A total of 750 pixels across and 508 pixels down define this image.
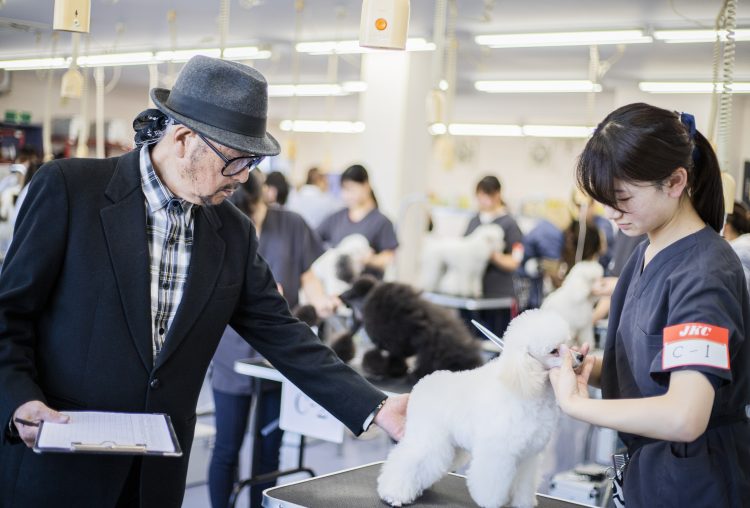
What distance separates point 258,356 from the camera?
327 centimetres

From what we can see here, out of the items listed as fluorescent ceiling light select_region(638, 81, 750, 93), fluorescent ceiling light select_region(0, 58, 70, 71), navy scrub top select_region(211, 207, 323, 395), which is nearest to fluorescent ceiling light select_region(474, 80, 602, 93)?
fluorescent ceiling light select_region(638, 81, 750, 93)

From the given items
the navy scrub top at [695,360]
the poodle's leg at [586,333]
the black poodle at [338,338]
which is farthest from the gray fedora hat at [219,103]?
the poodle's leg at [586,333]

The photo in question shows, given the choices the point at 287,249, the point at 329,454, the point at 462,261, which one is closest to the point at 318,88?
the point at 462,261

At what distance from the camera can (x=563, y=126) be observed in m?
14.4

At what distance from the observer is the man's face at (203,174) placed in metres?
1.60

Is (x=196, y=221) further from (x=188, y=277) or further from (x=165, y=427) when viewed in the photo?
(x=165, y=427)

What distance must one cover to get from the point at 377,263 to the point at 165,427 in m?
3.52

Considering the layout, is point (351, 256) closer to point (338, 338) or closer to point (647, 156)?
point (338, 338)

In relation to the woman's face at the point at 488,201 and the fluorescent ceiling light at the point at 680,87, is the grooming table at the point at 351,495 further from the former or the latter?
the fluorescent ceiling light at the point at 680,87

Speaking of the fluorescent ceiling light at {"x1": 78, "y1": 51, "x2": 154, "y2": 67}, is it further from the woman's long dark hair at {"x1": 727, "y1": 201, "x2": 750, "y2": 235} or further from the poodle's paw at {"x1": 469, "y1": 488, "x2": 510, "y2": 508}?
the poodle's paw at {"x1": 469, "y1": 488, "x2": 510, "y2": 508}

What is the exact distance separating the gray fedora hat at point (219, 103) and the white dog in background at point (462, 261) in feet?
14.8

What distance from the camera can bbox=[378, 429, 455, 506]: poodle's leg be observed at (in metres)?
1.76

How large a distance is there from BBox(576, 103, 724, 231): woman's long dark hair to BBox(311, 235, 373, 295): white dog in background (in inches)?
120

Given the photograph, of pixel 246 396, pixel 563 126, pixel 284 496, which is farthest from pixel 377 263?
pixel 563 126
